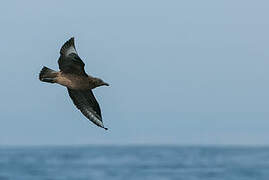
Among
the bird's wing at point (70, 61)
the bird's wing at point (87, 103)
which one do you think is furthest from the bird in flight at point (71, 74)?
the bird's wing at point (87, 103)

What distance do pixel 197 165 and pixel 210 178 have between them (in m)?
10.4

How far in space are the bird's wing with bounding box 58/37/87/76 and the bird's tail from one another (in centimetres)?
12

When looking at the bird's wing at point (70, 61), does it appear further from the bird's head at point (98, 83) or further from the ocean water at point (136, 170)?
the ocean water at point (136, 170)

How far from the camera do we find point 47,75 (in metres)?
11.9

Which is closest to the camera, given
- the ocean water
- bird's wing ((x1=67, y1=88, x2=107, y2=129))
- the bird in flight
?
the bird in flight

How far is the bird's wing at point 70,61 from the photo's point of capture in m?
11.8

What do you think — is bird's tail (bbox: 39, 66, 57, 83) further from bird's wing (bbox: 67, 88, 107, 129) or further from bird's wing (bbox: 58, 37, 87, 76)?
bird's wing (bbox: 67, 88, 107, 129)

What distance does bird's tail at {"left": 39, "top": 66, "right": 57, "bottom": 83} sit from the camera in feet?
38.8

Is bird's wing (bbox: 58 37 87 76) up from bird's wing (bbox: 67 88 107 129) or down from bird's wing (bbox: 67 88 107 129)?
up

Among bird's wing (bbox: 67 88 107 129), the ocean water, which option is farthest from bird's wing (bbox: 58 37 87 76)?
the ocean water

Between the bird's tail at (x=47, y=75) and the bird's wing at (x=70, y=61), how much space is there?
117 millimetres

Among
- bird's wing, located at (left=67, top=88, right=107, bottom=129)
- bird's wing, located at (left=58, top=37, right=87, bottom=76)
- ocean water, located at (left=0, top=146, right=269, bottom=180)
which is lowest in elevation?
bird's wing, located at (left=67, top=88, right=107, bottom=129)

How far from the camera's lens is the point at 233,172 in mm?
45750

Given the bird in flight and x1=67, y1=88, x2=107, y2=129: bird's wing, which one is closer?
the bird in flight
